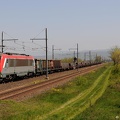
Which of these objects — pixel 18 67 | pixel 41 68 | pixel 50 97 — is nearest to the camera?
pixel 50 97

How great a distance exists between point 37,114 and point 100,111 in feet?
13.1

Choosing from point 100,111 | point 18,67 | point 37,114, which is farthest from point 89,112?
point 18,67

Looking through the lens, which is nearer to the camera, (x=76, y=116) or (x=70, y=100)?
(x=76, y=116)

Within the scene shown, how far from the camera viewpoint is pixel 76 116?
17531mm

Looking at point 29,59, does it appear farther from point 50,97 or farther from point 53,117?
point 53,117

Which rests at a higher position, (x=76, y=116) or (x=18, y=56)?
(x=18, y=56)

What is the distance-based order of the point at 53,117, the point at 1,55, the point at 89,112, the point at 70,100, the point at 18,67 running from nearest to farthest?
the point at 53,117
the point at 89,112
the point at 70,100
the point at 1,55
the point at 18,67

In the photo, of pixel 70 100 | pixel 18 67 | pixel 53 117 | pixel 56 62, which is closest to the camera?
pixel 53 117

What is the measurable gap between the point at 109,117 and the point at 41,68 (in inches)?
1932

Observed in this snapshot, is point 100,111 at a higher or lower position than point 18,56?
lower

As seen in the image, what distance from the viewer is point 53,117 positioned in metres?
16.8

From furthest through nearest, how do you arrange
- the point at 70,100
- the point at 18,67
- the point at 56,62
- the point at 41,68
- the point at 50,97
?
the point at 56,62
the point at 41,68
the point at 18,67
the point at 50,97
the point at 70,100

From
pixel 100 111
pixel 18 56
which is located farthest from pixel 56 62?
pixel 100 111

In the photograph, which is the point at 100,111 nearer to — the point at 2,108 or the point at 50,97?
the point at 2,108
